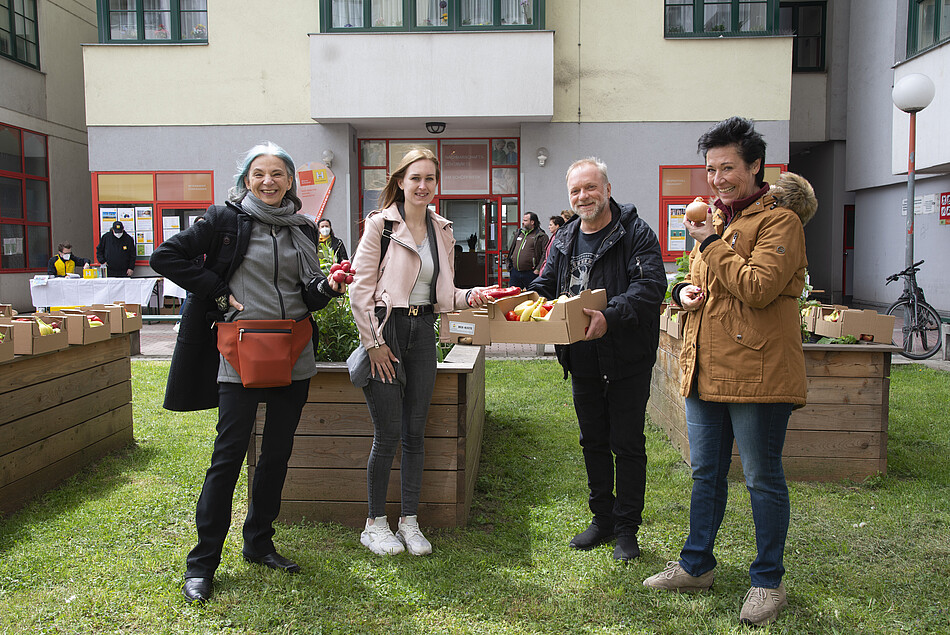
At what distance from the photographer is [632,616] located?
10.2ft

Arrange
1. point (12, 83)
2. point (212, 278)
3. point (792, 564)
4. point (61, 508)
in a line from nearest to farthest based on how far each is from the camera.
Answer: point (212, 278)
point (792, 564)
point (61, 508)
point (12, 83)

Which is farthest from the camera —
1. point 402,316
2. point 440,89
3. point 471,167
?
point 471,167

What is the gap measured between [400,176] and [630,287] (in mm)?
1257

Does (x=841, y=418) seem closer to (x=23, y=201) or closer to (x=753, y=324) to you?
(x=753, y=324)

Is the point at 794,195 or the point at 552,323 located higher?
the point at 794,195

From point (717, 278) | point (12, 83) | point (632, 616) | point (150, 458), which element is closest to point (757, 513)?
point (632, 616)

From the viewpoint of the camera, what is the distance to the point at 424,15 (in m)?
14.8

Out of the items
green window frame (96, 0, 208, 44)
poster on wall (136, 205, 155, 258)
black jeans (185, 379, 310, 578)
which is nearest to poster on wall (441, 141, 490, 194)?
green window frame (96, 0, 208, 44)

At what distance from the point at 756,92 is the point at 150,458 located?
1347 centimetres

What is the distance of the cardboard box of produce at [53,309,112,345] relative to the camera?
479cm

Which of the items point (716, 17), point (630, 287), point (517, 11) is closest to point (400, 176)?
point (630, 287)

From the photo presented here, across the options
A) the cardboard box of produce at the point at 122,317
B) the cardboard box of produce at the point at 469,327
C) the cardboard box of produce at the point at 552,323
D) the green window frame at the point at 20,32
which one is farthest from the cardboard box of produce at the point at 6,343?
the green window frame at the point at 20,32

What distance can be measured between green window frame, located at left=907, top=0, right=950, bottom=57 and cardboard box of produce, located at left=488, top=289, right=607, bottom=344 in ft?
42.1

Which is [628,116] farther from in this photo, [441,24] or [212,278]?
[212,278]
